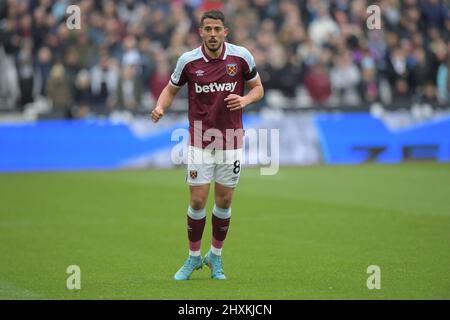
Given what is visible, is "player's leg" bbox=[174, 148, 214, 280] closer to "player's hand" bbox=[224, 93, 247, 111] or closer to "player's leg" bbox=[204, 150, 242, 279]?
"player's leg" bbox=[204, 150, 242, 279]

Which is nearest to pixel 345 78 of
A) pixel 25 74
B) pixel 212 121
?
pixel 25 74

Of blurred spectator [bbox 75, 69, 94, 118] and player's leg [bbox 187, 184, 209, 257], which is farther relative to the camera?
blurred spectator [bbox 75, 69, 94, 118]

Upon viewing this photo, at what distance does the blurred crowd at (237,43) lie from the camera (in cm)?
2470

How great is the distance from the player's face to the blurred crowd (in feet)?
48.1

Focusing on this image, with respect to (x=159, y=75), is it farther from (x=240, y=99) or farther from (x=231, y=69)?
(x=240, y=99)

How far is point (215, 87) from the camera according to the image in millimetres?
9578

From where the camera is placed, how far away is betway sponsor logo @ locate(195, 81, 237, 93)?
958cm

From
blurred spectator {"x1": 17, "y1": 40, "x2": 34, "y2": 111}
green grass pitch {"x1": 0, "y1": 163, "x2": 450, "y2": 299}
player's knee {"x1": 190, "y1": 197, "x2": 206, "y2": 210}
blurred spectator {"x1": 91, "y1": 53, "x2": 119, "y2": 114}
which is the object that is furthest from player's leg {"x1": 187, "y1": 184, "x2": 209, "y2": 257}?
blurred spectator {"x1": 91, "y1": 53, "x2": 119, "y2": 114}

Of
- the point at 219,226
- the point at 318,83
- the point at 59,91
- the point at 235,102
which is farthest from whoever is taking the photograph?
the point at 318,83

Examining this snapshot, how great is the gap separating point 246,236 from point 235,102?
13.1ft

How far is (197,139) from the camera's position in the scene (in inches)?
379
